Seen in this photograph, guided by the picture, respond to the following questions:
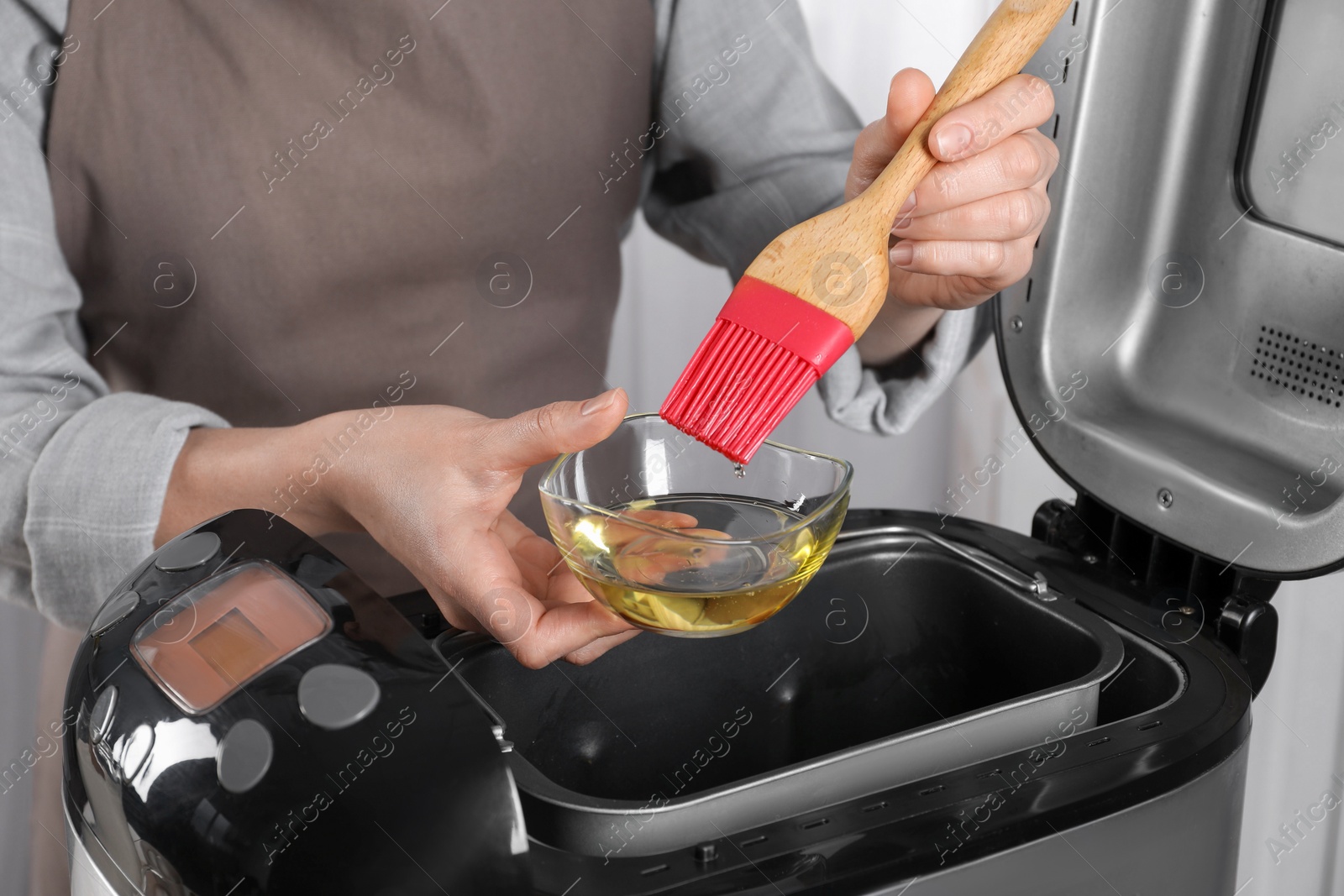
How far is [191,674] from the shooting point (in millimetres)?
482

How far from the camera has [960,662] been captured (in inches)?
30.9

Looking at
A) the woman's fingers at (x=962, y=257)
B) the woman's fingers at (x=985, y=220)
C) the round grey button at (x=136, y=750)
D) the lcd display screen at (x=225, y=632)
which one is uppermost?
the woman's fingers at (x=985, y=220)

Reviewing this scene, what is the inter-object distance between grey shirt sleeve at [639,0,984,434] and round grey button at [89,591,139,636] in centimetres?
61

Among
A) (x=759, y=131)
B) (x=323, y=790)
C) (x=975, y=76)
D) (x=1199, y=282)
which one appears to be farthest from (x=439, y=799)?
(x=759, y=131)

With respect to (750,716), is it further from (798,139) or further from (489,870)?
(798,139)

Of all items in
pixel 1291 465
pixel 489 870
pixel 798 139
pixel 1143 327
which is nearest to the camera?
pixel 489 870

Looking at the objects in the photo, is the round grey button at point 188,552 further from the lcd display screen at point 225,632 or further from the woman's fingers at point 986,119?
the woman's fingers at point 986,119

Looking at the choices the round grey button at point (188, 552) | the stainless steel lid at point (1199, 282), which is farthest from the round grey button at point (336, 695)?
the stainless steel lid at point (1199, 282)

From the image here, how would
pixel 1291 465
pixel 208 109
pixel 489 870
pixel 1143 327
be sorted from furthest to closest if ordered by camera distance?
pixel 208 109 → pixel 1143 327 → pixel 1291 465 → pixel 489 870

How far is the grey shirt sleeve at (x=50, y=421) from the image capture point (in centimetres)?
78

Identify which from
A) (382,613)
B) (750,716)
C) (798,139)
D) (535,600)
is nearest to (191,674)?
(382,613)

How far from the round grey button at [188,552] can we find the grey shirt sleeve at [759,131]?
1.88 ft

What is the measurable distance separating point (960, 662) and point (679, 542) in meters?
0.29

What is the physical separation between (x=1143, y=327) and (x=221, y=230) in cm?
74
